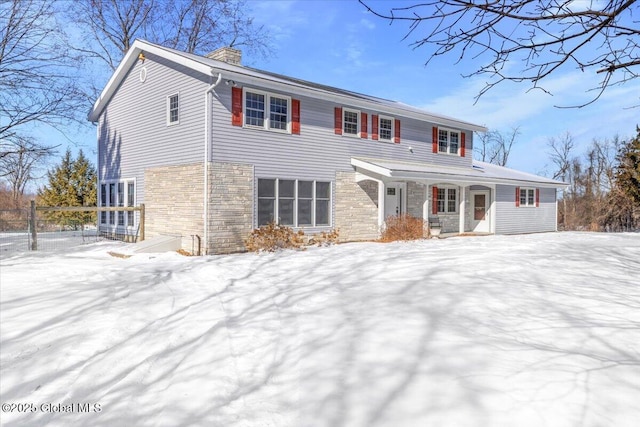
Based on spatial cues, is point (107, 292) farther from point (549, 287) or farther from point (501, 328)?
point (549, 287)

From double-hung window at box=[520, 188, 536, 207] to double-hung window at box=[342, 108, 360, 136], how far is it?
443 inches

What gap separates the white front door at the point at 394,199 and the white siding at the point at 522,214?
582 cm

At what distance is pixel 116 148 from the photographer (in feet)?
54.9

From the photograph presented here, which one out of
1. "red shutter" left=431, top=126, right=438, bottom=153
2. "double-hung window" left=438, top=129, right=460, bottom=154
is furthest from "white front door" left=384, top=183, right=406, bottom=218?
"double-hung window" left=438, top=129, right=460, bottom=154

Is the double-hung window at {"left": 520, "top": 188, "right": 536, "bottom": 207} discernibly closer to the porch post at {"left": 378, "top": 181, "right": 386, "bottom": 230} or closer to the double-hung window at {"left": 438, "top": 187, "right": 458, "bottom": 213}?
the double-hung window at {"left": 438, "top": 187, "right": 458, "bottom": 213}

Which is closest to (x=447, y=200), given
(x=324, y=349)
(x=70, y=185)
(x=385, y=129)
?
(x=385, y=129)

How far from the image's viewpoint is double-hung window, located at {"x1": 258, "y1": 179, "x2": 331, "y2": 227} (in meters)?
13.0

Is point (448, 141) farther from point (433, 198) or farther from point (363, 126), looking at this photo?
point (363, 126)

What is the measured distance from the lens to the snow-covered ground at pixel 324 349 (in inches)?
126

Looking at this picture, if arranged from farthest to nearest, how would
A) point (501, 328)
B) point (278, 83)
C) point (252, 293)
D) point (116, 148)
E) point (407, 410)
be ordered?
point (116, 148) → point (278, 83) → point (252, 293) → point (501, 328) → point (407, 410)

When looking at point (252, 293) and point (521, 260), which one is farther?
point (521, 260)

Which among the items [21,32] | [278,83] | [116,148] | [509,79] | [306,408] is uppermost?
[21,32]

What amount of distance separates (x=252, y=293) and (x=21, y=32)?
44.4ft

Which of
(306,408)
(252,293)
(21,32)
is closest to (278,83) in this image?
(252,293)
